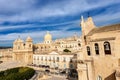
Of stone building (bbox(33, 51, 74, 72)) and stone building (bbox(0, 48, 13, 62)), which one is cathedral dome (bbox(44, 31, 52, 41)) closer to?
stone building (bbox(0, 48, 13, 62))

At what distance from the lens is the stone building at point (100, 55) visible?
71.5 feet

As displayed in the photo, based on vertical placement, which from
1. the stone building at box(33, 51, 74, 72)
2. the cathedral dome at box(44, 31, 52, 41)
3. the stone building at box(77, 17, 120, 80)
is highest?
the cathedral dome at box(44, 31, 52, 41)

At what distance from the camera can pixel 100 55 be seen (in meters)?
23.7

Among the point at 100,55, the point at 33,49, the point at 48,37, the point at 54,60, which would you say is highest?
the point at 48,37

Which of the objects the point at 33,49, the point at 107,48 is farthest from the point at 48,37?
the point at 107,48

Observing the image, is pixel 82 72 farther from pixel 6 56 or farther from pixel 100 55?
pixel 6 56

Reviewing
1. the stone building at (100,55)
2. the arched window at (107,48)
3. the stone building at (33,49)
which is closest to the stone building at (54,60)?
the stone building at (33,49)

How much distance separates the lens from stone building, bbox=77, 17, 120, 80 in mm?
21781

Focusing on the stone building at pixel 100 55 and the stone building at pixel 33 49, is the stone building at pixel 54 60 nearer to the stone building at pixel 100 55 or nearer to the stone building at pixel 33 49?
the stone building at pixel 33 49

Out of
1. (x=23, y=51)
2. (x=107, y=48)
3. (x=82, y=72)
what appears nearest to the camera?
(x=107, y=48)

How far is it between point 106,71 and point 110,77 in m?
0.94

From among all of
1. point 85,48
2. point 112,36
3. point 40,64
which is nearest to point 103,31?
point 112,36

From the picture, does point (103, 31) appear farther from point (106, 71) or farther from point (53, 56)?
point (53, 56)

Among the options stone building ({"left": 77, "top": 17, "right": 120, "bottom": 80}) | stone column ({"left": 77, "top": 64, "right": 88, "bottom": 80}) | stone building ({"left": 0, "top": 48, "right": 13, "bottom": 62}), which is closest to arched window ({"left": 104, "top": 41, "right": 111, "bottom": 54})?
stone building ({"left": 77, "top": 17, "right": 120, "bottom": 80})
